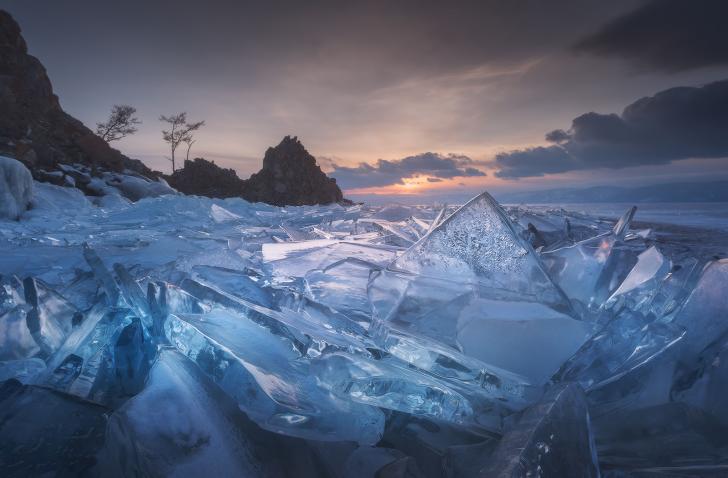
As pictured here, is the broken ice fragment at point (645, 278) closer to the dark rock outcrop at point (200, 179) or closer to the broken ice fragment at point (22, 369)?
the broken ice fragment at point (22, 369)

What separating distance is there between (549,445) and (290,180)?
31.0m

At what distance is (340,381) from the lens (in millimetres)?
712

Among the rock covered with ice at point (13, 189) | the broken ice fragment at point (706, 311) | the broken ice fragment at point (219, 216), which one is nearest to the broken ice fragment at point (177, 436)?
the broken ice fragment at point (706, 311)

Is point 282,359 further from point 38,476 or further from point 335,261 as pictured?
point 335,261

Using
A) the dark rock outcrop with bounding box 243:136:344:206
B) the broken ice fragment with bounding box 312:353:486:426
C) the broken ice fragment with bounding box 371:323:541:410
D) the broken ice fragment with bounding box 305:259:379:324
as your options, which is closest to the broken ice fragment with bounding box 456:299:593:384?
the broken ice fragment with bounding box 371:323:541:410

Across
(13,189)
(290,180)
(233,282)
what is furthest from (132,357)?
(290,180)

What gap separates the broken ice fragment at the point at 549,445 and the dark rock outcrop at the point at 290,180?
92.8 feet

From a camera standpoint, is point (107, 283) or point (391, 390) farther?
point (107, 283)

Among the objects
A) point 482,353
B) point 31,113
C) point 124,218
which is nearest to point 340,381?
point 482,353

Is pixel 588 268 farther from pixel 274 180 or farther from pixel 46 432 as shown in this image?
pixel 274 180

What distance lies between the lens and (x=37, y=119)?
712 inches

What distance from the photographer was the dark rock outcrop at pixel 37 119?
1569cm

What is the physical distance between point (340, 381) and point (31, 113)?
2595 cm

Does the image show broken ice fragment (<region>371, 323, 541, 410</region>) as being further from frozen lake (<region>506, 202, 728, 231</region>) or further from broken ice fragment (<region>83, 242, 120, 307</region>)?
frozen lake (<region>506, 202, 728, 231</region>)
